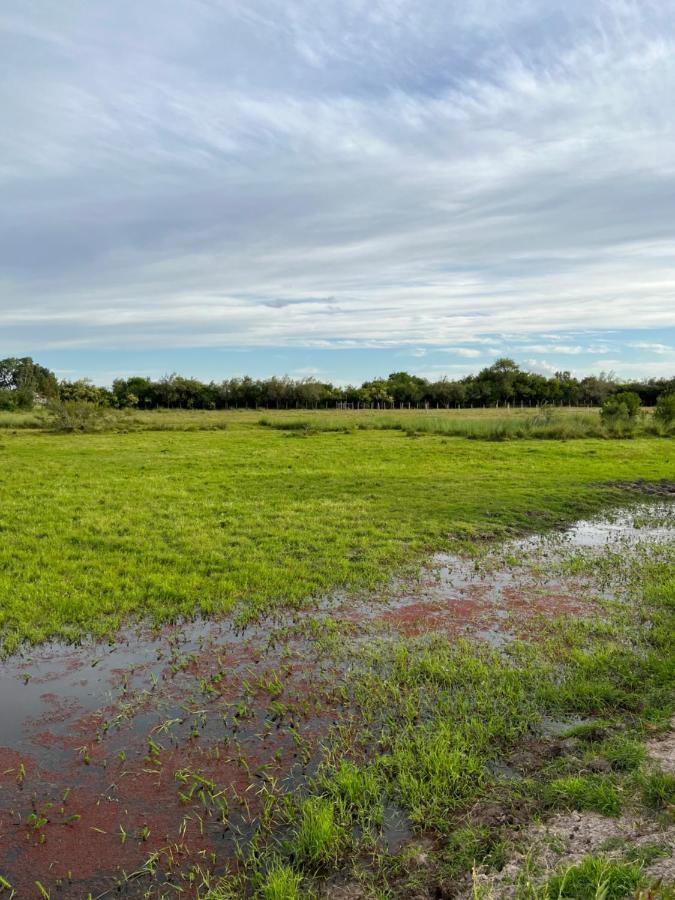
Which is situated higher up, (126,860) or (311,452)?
(311,452)

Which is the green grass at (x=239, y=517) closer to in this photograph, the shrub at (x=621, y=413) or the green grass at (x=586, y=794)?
the green grass at (x=586, y=794)

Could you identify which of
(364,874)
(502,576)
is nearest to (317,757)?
(364,874)

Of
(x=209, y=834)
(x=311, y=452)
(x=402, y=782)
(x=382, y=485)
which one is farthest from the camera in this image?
(x=311, y=452)

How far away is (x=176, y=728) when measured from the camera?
5.15 meters

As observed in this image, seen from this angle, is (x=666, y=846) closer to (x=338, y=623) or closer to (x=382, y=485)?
(x=338, y=623)

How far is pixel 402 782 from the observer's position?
4223mm

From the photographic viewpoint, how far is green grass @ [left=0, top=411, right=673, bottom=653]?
8477 mm

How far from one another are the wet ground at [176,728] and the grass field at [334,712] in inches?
0.9

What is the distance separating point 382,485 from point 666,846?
1516 cm

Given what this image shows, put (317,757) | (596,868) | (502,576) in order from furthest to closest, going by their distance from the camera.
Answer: (502,576) → (317,757) → (596,868)

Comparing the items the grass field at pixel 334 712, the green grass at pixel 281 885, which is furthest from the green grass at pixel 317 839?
the green grass at pixel 281 885

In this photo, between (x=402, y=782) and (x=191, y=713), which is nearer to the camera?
(x=402, y=782)

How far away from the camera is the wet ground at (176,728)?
3.74 meters

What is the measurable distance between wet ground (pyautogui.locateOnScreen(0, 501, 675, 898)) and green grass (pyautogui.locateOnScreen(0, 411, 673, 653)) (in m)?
1.05
